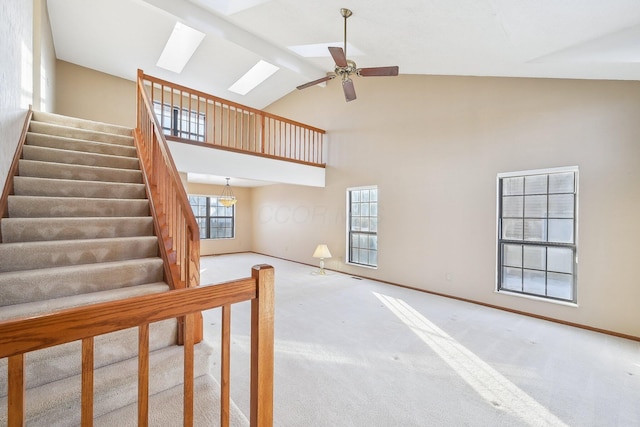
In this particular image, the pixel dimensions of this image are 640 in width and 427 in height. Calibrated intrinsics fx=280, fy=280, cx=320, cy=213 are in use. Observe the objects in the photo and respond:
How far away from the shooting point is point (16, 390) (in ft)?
2.41

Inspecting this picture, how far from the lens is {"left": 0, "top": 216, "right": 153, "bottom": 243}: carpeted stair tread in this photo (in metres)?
2.05

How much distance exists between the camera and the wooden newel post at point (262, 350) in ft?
3.54

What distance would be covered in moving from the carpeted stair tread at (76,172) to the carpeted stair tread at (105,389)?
2.02 m

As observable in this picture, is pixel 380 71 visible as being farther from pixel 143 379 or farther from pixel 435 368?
pixel 143 379

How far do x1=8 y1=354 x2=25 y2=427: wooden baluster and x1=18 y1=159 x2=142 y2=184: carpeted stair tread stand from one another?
2681mm

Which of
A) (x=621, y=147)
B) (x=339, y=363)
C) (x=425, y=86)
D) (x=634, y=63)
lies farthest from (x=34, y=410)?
(x=425, y=86)

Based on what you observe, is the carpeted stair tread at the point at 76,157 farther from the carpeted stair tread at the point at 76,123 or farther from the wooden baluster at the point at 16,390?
the wooden baluster at the point at 16,390

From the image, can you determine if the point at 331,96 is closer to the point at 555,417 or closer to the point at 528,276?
the point at 528,276

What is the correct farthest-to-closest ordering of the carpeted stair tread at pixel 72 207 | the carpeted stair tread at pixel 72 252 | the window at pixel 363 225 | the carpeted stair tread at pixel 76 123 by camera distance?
1. the window at pixel 363 225
2. the carpeted stair tread at pixel 76 123
3. the carpeted stair tread at pixel 72 207
4. the carpeted stair tread at pixel 72 252

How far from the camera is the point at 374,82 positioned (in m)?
5.54

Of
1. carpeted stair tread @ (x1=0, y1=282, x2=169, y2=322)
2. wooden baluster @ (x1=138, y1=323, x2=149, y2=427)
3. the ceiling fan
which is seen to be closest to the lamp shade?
the ceiling fan

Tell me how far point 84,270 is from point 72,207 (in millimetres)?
857

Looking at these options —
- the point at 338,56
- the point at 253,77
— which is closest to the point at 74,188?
the point at 338,56

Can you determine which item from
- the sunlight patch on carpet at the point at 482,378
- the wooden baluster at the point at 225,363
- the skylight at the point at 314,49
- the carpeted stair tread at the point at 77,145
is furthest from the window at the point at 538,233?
the carpeted stair tread at the point at 77,145
